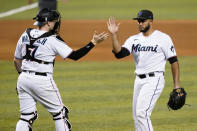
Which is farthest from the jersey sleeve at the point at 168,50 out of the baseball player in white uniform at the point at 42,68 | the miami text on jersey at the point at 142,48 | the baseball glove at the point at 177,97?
the baseball player in white uniform at the point at 42,68

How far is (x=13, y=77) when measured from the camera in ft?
41.2

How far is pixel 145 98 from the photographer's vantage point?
7.26 meters

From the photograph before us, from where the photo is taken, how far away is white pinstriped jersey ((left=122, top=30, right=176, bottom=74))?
7.41 metres

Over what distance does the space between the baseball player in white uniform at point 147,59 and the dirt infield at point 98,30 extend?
→ 23.6 feet

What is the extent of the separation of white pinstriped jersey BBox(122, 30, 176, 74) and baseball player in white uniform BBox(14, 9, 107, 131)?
562 mm

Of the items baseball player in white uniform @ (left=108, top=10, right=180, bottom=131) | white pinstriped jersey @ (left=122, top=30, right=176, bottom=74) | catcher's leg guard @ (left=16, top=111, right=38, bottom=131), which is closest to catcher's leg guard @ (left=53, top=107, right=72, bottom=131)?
catcher's leg guard @ (left=16, top=111, right=38, bottom=131)

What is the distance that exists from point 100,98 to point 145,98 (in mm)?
3492

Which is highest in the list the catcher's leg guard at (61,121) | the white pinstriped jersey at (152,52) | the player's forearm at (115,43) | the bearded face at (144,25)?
the bearded face at (144,25)

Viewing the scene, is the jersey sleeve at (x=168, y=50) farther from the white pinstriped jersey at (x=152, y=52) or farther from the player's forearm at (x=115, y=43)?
the player's forearm at (x=115, y=43)

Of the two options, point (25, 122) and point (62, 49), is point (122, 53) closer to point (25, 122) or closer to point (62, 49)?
point (62, 49)

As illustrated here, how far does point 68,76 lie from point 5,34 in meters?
6.95

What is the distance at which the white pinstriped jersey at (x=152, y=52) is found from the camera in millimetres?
7414

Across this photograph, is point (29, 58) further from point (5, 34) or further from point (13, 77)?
point (5, 34)

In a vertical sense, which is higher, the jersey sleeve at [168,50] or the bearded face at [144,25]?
the bearded face at [144,25]
